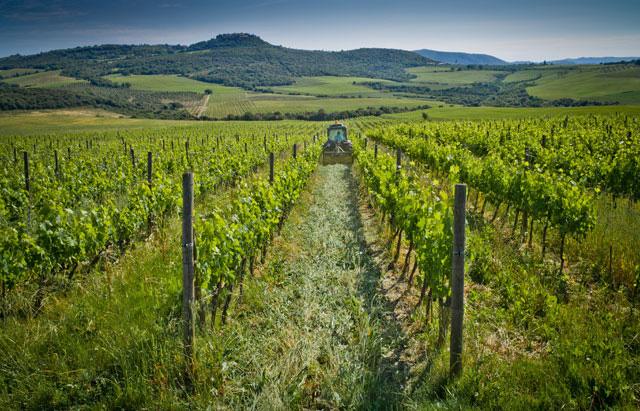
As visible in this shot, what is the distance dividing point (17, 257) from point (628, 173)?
11806 mm

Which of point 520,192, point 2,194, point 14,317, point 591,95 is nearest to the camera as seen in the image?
point 14,317

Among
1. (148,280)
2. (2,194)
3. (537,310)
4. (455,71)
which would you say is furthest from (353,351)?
(455,71)

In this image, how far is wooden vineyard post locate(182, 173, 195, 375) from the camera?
10.9 feet

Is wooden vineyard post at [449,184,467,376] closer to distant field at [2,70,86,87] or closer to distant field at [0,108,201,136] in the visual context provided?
distant field at [0,108,201,136]

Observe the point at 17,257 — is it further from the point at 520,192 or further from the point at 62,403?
the point at 520,192

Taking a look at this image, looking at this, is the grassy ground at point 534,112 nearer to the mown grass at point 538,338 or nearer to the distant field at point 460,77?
the mown grass at point 538,338

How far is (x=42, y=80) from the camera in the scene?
449ft

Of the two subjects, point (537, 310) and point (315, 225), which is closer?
point (537, 310)

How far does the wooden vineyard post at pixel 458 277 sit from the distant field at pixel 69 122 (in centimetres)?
6027

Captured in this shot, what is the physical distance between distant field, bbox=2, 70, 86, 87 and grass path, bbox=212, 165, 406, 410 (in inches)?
6285

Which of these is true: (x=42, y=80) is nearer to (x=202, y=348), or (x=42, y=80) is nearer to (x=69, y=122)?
(x=69, y=122)

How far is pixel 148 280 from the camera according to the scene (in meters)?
4.83

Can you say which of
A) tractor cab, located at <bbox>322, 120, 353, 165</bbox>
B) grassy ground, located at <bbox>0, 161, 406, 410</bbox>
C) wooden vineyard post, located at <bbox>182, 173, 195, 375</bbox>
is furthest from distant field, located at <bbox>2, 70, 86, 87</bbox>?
wooden vineyard post, located at <bbox>182, 173, 195, 375</bbox>

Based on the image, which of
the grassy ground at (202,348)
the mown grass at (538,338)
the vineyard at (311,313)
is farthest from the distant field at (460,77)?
the grassy ground at (202,348)
